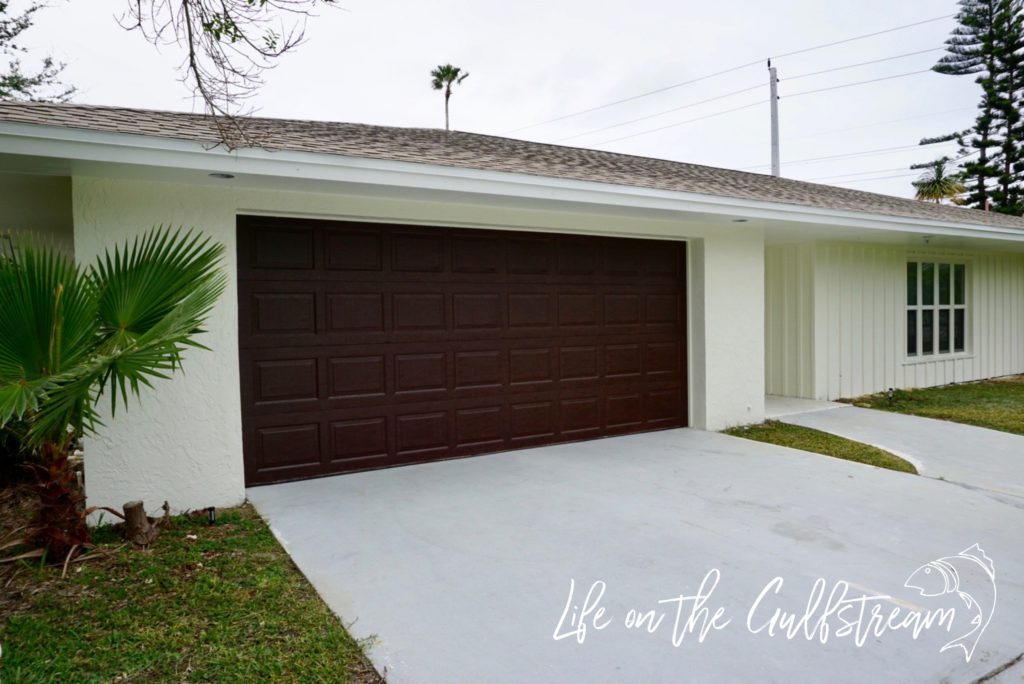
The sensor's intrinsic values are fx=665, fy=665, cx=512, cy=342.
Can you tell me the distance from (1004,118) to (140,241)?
27.6 meters

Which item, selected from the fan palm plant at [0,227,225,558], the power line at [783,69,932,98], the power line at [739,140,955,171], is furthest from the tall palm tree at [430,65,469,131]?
the fan palm plant at [0,227,225,558]

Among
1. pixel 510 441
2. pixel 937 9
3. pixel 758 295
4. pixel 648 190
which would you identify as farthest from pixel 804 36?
pixel 510 441

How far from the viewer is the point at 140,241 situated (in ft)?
15.5

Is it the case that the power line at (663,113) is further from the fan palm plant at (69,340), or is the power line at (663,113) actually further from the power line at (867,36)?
the fan palm plant at (69,340)

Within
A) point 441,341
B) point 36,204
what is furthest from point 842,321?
point 36,204

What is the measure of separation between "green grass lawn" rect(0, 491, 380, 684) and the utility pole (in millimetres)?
19722

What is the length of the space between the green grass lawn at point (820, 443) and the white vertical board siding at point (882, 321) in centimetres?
235

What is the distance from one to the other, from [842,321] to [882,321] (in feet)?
3.47

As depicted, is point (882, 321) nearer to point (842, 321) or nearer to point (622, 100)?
point (842, 321)

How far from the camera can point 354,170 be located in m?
4.83

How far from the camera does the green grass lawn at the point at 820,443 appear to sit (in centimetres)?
634

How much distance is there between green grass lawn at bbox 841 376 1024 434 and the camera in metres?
8.28

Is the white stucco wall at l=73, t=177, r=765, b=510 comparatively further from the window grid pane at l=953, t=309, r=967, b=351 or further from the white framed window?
the window grid pane at l=953, t=309, r=967, b=351

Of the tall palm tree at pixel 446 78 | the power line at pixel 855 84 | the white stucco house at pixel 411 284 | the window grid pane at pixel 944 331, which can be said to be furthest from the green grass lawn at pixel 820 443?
the power line at pixel 855 84
